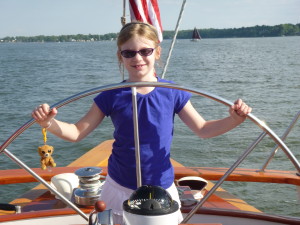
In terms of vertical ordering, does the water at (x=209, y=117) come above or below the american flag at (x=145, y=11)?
below

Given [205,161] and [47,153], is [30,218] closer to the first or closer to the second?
[47,153]

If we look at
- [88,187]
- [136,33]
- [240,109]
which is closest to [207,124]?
[240,109]

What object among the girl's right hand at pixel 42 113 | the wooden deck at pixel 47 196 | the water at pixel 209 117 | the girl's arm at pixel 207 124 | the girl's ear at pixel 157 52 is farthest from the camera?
the water at pixel 209 117

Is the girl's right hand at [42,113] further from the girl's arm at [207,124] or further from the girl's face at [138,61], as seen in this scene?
the girl's arm at [207,124]

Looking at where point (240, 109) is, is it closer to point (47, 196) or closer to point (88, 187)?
point (88, 187)

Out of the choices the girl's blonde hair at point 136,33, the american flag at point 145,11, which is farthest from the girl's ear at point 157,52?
the american flag at point 145,11

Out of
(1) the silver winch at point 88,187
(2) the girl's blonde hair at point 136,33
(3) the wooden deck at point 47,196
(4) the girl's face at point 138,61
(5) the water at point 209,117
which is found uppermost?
(2) the girl's blonde hair at point 136,33

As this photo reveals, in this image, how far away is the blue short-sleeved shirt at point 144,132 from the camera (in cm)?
170

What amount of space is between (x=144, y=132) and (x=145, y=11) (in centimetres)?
143

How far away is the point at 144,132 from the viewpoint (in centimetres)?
169

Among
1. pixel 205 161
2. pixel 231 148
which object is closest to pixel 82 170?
pixel 205 161

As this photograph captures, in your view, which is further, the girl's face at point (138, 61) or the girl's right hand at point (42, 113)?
the girl's face at point (138, 61)

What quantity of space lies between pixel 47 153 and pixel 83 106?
34.4ft

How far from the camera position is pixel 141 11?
2.86 metres
